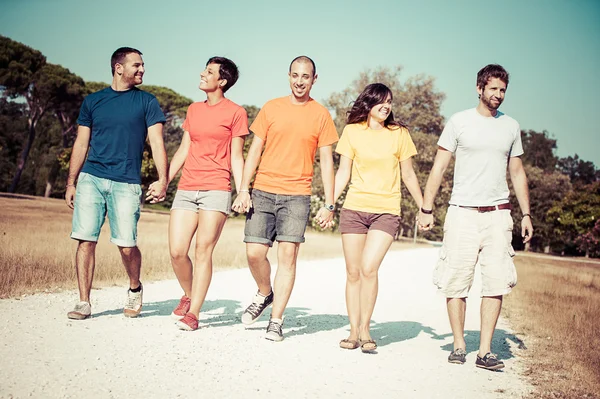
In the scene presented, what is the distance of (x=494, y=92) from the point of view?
5348 millimetres

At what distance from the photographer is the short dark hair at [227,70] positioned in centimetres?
609

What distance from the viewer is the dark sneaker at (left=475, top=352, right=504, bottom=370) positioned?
5.04 m

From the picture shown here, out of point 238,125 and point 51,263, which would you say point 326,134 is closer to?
point 238,125

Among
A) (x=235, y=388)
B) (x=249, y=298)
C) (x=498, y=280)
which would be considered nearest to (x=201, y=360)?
(x=235, y=388)

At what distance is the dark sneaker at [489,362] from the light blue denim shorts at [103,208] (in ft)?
11.7

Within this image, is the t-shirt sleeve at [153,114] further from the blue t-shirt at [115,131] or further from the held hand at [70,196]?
the held hand at [70,196]

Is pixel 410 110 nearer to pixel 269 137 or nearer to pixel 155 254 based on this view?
pixel 155 254

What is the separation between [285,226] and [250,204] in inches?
16.7

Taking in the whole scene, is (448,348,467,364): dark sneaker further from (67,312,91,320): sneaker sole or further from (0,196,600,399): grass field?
(67,312,91,320): sneaker sole

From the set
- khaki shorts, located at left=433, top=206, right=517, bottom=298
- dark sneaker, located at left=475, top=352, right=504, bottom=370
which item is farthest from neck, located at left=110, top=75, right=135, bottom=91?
dark sneaker, located at left=475, top=352, right=504, bottom=370

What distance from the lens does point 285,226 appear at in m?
5.79

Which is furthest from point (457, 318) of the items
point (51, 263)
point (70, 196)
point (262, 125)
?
point (51, 263)

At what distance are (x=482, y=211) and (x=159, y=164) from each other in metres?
3.27

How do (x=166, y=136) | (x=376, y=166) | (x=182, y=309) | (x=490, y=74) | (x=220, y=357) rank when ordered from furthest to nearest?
(x=166, y=136) → (x=182, y=309) → (x=376, y=166) → (x=490, y=74) → (x=220, y=357)
